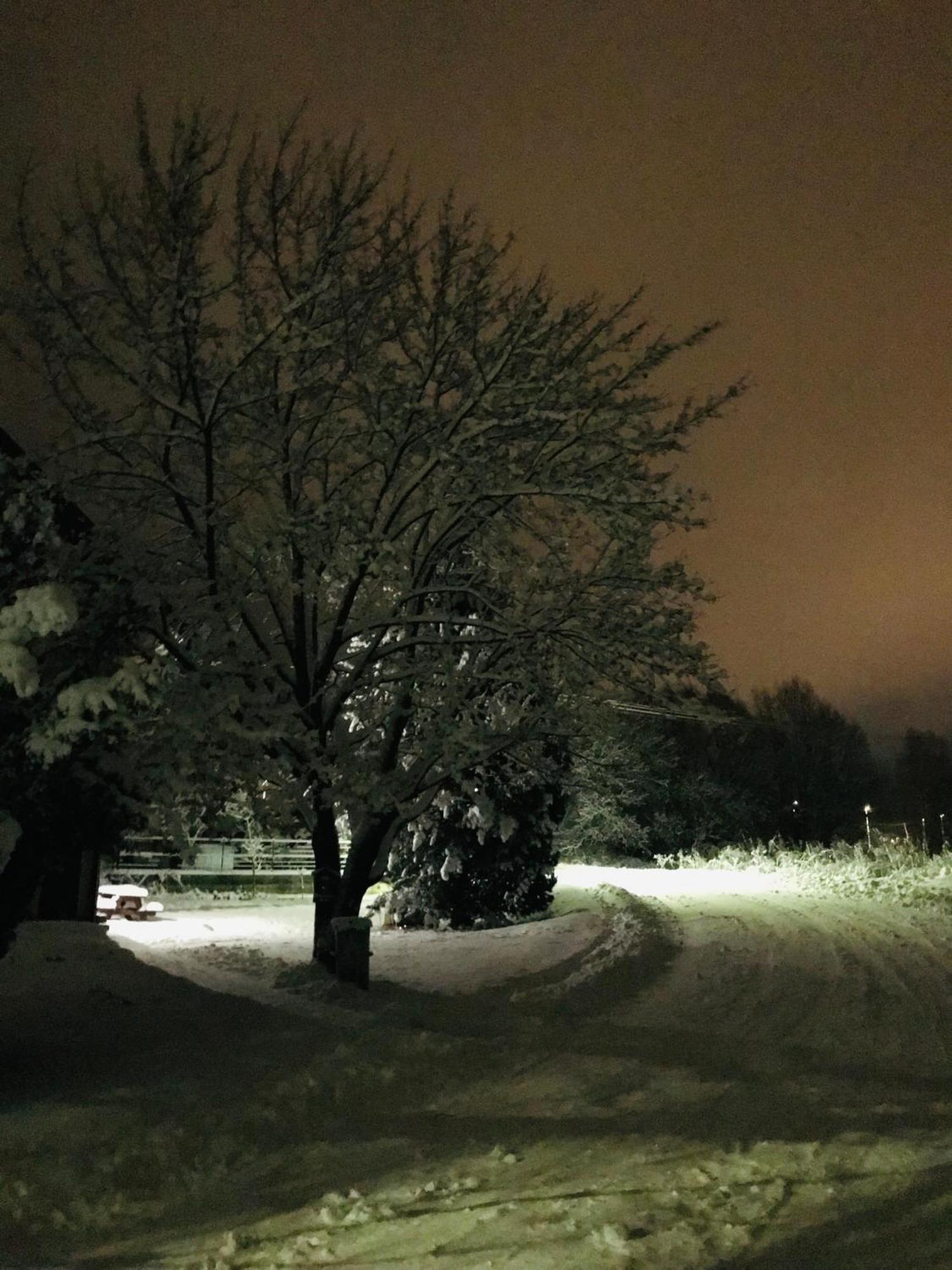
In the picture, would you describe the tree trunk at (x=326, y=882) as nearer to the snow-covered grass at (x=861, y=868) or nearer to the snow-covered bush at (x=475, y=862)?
the snow-covered bush at (x=475, y=862)

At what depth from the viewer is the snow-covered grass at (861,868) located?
20.0m

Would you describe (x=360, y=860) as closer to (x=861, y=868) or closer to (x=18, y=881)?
(x=18, y=881)

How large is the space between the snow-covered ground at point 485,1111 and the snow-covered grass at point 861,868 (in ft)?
20.1

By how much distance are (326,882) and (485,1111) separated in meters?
5.74

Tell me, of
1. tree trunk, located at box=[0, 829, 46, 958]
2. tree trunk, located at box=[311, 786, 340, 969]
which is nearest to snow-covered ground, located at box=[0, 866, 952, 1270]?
tree trunk, located at box=[311, 786, 340, 969]

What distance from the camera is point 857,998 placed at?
10.6 m

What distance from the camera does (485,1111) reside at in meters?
7.03

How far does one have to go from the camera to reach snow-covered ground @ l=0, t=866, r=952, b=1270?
15.7ft

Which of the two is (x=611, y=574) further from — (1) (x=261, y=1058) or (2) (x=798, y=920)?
(2) (x=798, y=920)

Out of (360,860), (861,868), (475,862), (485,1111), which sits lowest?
(485,1111)

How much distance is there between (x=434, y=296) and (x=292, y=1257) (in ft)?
30.1

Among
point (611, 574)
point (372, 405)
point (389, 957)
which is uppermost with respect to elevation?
point (372, 405)

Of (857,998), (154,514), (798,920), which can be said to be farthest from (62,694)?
(798,920)

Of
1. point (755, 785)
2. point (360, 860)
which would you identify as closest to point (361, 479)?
point (360, 860)
